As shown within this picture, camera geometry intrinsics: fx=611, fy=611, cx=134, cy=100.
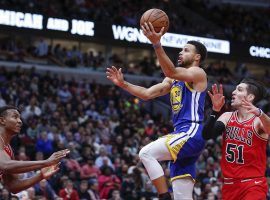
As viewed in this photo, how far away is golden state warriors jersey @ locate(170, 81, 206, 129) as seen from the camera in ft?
24.9

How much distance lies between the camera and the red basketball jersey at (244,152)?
7.36m

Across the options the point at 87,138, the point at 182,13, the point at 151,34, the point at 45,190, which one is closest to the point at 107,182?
the point at 45,190

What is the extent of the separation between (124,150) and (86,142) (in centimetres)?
121

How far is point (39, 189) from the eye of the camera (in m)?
14.0

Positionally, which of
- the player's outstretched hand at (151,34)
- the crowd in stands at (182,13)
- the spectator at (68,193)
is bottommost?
the spectator at (68,193)

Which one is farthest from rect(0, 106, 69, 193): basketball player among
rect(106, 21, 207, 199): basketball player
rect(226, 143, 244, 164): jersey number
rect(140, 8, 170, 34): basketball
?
rect(226, 143, 244, 164): jersey number

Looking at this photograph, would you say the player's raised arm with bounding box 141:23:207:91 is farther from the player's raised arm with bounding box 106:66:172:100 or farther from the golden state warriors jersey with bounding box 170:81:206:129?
the player's raised arm with bounding box 106:66:172:100

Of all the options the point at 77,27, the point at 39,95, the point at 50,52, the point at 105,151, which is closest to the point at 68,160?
the point at 105,151

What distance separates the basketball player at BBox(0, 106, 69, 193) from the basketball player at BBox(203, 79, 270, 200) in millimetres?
1870

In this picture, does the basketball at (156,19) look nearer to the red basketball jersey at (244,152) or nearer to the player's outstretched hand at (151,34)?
the player's outstretched hand at (151,34)

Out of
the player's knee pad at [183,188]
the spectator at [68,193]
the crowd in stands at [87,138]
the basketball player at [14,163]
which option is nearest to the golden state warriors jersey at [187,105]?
the player's knee pad at [183,188]

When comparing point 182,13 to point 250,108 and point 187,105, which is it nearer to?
point 187,105

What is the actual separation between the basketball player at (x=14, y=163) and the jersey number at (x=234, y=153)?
6.46ft

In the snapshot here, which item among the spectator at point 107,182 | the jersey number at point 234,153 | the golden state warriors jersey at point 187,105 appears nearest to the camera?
the jersey number at point 234,153
